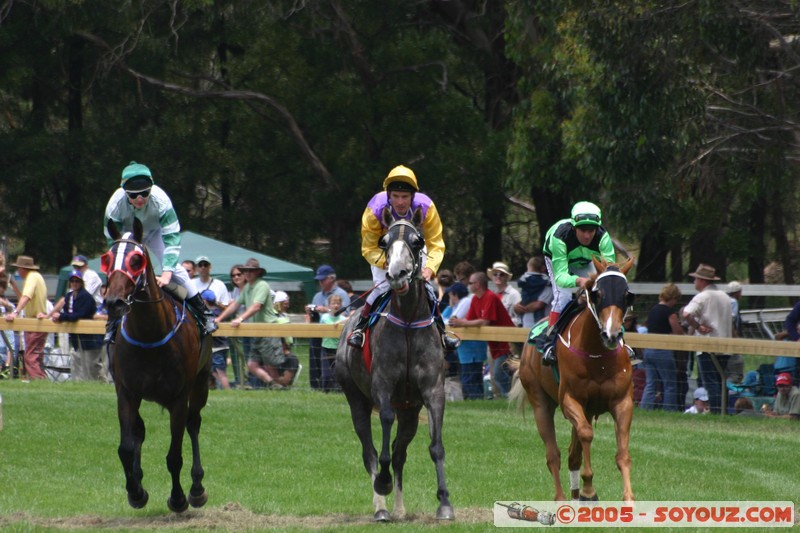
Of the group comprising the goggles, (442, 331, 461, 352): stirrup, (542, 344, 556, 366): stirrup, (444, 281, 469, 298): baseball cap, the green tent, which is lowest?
(542, 344, 556, 366): stirrup

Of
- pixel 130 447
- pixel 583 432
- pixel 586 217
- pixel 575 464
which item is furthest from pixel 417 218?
pixel 130 447

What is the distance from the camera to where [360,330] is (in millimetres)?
10820

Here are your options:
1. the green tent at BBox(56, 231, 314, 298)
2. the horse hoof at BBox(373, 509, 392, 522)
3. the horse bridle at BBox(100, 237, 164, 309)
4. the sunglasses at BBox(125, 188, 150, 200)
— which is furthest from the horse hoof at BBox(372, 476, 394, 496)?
the green tent at BBox(56, 231, 314, 298)

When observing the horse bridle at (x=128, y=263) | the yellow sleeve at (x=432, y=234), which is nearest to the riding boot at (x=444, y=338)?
the yellow sleeve at (x=432, y=234)

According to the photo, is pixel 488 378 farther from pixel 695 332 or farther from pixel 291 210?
pixel 291 210

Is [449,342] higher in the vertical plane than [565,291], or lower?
lower

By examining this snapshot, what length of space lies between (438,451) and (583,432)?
118 cm

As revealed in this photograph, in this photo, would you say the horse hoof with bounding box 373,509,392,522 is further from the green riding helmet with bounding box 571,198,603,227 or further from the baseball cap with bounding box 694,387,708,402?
the baseball cap with bounding box 694,387,708,402

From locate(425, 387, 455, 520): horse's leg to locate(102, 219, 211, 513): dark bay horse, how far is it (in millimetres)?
2079

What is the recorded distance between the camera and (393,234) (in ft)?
33.4

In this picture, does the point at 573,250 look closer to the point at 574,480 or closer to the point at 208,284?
the point at 574,480

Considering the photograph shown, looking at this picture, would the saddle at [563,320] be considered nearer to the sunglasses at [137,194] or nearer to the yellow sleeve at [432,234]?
the yellow sleeve at [432,234]

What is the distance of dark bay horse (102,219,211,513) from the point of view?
10.2 meters

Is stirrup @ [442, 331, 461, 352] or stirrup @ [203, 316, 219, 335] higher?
stirrup @ [203, 316, 219, 335]
